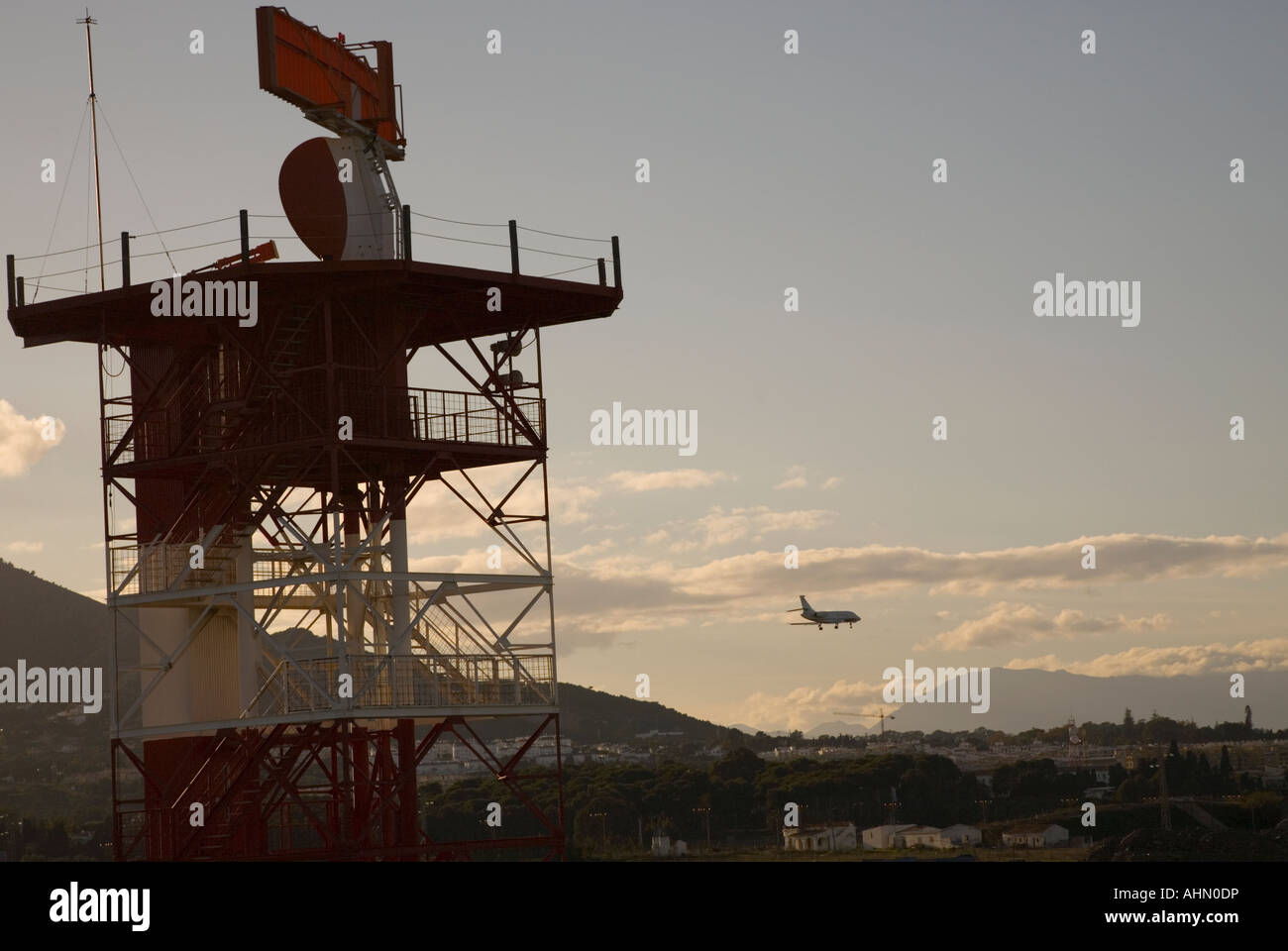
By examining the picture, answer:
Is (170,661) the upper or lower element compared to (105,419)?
lower

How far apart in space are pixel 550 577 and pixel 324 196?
15442mm

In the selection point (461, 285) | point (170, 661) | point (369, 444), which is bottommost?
point (170, 661)

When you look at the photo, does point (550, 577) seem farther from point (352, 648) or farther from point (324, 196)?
point (324, 196)

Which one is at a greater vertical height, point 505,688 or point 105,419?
point 105,419

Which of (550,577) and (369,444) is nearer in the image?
(369,444)
